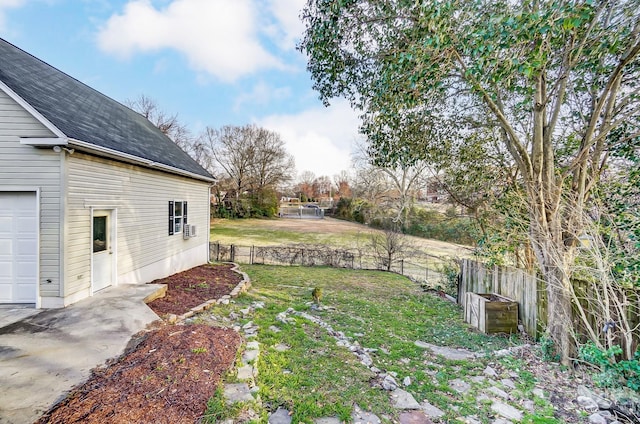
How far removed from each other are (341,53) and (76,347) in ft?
20.4

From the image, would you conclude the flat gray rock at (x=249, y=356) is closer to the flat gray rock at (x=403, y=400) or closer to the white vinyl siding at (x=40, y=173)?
the flat gray rock at (x=403, y=400)

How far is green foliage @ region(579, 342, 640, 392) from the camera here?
9.91 ft

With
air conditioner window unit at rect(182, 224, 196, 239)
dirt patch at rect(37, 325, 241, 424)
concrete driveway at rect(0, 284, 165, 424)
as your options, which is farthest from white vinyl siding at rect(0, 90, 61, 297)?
air conditioner window unit at rect(182, 224, 196, 239)

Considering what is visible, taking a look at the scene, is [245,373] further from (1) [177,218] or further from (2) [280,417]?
(1) [177,218]

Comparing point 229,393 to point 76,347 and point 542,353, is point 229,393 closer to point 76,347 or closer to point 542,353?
point 76,347

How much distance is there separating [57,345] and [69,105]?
531cm

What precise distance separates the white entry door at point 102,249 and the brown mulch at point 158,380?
2.49 m

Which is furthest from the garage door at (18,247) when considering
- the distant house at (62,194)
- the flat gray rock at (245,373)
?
the flat gray rock at (245,373)

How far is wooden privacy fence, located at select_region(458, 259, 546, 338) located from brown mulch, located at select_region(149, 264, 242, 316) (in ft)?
20.2

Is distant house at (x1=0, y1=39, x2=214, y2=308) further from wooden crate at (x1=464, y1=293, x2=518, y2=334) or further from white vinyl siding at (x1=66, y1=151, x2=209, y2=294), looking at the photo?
wooden crate at (x1=464, y1=293, x2=518, y2=334)

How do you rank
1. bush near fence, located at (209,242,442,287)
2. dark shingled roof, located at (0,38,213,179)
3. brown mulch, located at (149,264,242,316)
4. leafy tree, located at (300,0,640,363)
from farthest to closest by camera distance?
bush near fence, located at (209,242,442,287) → brown mulch, located at (149,264,242,316) → dark shingled roof, located at (0,38,213,179) → leafy tree, located at (300,0,640,363)

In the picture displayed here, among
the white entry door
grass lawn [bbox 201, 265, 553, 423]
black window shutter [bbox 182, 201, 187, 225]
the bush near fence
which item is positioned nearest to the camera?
grass lawn [bbox 201, 265, 553, 423]

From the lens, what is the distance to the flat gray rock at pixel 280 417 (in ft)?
8.48

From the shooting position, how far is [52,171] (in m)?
4.76
